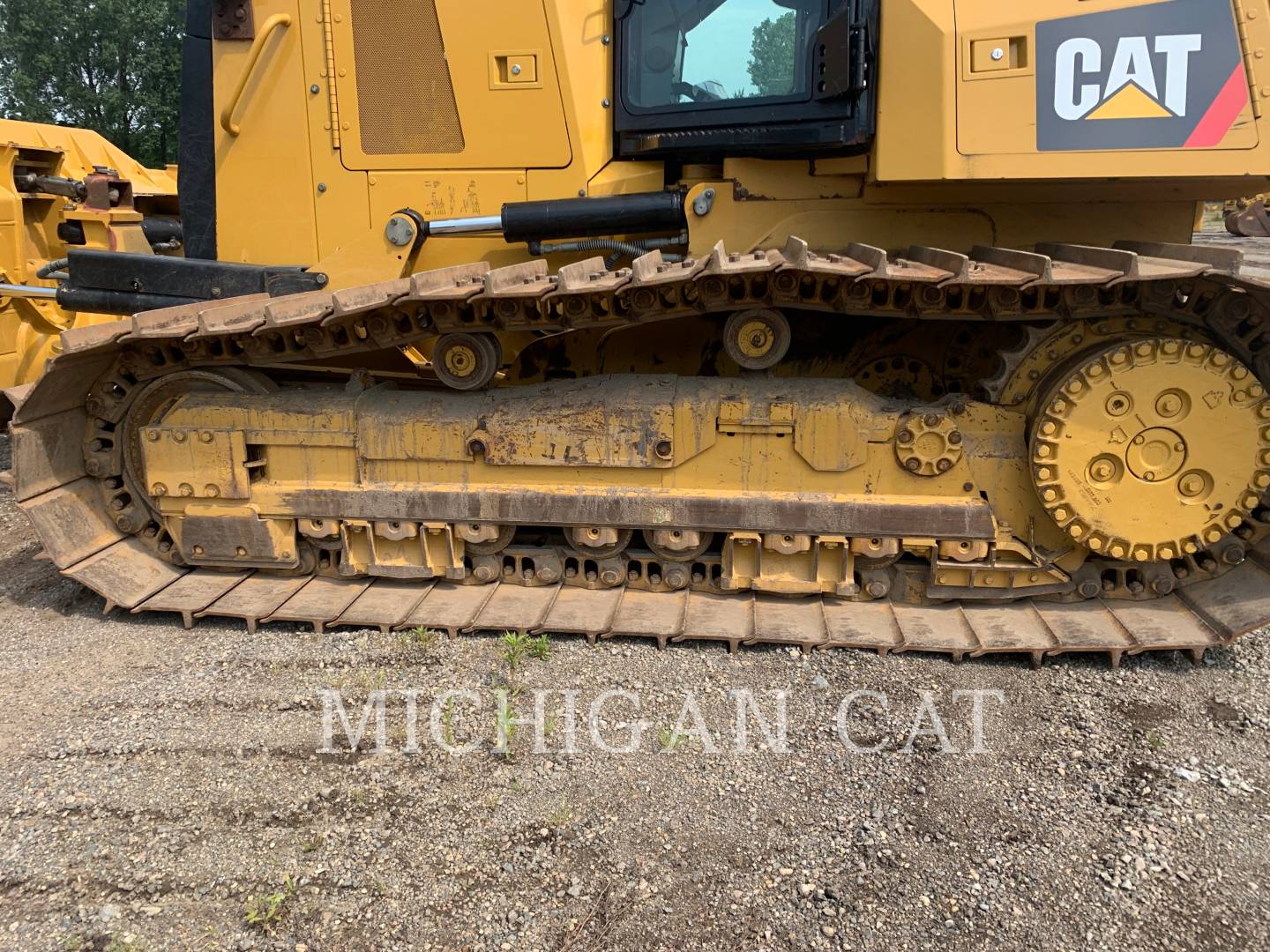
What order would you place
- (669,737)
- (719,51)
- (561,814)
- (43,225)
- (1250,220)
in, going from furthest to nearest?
1. (1250,220)
2. (43,225)
3. (719,51)
4. (669,737)
5. (561,814)

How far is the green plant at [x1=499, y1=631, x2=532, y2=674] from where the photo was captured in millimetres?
3854

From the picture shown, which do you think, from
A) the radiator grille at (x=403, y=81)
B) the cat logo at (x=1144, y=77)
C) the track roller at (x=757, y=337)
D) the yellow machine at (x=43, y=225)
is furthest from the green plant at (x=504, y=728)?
the yellow machine at (x=43, y=225)

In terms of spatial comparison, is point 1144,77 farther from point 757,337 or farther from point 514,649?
point 514,649

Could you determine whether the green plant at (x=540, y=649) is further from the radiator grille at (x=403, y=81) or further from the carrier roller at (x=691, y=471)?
the radiator grille at (x=403, y=81)

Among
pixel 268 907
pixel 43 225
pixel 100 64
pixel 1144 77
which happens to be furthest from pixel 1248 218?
pixel 100 64

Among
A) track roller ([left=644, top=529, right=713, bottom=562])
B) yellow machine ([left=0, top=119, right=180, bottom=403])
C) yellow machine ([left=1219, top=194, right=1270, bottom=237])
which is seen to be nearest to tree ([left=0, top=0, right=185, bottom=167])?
yellow machine ([left=0, top=119, right=180, bottom=403])

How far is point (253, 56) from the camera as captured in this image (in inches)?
171

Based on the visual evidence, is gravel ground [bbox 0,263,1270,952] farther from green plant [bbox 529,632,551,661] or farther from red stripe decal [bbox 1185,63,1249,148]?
red stripe decal [bbox 1185,63,1249,148]

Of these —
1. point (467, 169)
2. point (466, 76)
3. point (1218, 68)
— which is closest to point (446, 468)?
point (467, 169)

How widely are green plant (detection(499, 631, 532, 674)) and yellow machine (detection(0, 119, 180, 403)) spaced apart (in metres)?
4.78

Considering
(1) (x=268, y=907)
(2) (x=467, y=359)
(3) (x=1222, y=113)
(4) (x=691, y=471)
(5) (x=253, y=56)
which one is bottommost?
(1) (x=268, y=907)

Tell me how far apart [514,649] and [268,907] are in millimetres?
1515

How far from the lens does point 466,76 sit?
4.32 metres

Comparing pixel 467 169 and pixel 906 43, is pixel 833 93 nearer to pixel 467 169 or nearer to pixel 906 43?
pixel 906 43
